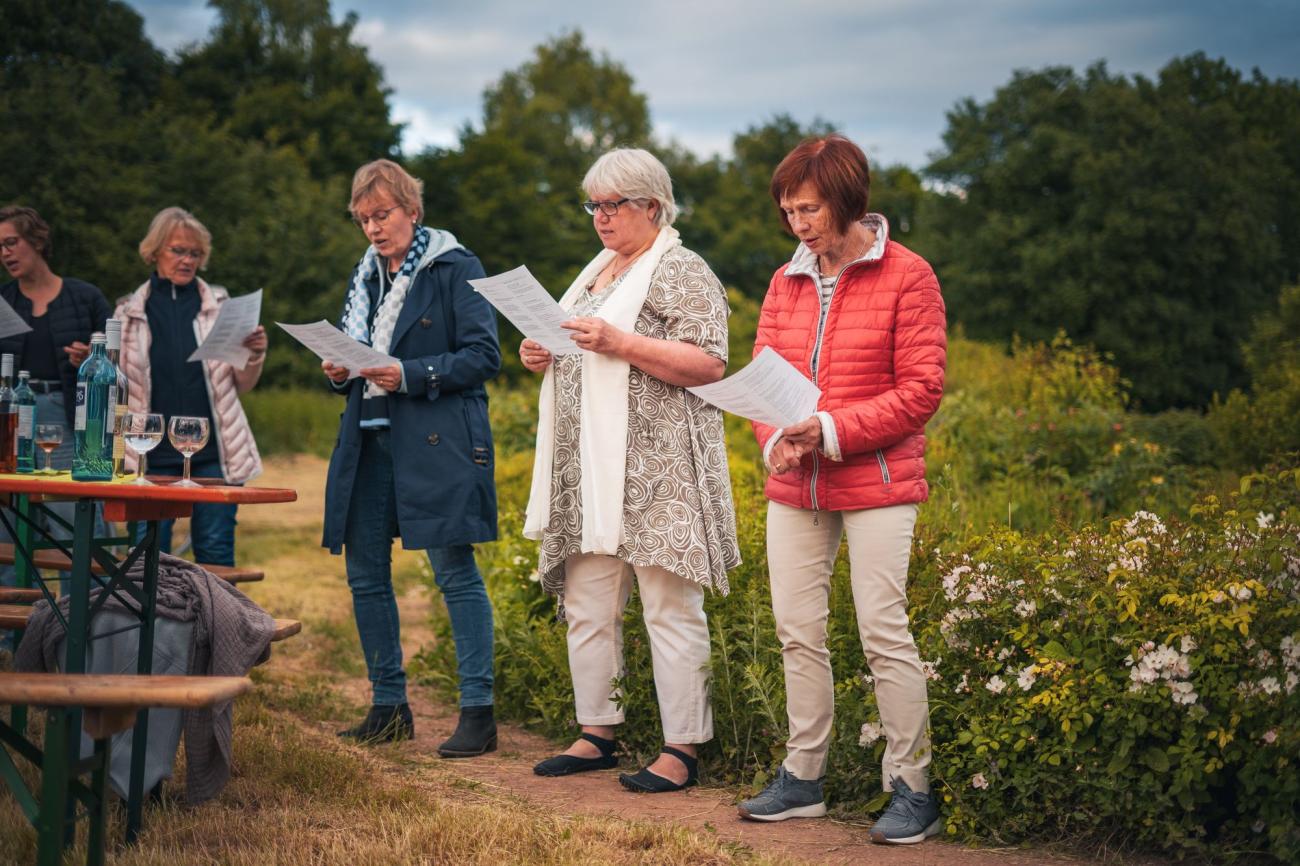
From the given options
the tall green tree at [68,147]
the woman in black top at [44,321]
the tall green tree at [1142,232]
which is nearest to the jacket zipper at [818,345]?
the woman in black top at [44,321]

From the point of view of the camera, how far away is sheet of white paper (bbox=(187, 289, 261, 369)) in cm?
518

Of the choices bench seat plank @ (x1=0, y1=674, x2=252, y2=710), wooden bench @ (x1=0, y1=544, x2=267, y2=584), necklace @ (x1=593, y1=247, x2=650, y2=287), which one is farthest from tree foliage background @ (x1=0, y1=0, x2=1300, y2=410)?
bench seat plank @ (x1=0, y1=674, x2=252, y2=710)

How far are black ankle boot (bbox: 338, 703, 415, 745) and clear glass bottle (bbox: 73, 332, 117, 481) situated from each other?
5.76ft

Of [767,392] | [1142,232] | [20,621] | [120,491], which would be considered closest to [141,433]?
[120,491]

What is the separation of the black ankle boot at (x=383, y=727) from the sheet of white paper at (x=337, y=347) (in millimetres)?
1417

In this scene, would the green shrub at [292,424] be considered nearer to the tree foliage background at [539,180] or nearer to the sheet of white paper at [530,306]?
the tree foliage background at [539,180]

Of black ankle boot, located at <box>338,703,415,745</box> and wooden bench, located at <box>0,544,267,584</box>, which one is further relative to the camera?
black ankle boot, located at <box>338,703,415,745</box>

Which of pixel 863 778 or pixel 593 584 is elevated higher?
pixel 593 584

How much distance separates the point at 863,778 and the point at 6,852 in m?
2.53

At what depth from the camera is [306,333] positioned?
171 inches

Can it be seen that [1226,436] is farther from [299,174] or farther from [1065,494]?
[299,174]

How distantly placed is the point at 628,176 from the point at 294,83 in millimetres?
33763

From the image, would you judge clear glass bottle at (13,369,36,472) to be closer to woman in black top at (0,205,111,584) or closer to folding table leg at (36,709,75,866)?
folding table leg at (36,709,75,866)

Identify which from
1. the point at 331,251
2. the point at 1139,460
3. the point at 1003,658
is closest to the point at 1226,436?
the point at 1139,460
